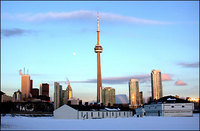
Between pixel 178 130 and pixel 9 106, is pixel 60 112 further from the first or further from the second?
pixel 178 130

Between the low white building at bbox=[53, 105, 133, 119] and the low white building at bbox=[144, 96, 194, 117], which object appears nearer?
the low white building at bbox=[53, 105, 133, 119]

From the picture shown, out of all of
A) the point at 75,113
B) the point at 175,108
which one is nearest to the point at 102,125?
the point at 75,113

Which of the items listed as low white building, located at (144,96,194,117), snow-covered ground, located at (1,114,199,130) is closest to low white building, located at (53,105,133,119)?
low white building, located at (144,96,194,117)

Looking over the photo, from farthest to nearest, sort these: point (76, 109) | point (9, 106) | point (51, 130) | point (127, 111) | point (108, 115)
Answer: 1. point (127, 111)
2. point (108, 115)
3. point (76, 109)
4. point (9, 106)
5. point (51, 130)

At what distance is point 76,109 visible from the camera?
96875 millimetres

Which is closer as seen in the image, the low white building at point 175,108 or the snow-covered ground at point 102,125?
the snow-covered ground at point 102,125

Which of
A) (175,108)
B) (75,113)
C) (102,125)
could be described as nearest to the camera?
(102,125)

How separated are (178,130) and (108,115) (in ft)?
230

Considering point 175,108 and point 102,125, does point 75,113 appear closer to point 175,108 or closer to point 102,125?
point 175,108

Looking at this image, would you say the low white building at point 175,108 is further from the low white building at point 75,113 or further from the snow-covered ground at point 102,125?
the snow-covered ground at point 102,125

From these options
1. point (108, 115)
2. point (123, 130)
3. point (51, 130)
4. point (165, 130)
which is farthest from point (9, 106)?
point (108, 115)

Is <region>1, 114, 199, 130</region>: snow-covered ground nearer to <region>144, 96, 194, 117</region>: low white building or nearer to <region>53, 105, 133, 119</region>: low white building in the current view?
<region>53, 105, 133, 119</region>: low white building

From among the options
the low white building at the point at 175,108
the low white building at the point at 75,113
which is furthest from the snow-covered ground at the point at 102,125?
the low white building at the point at 175,108

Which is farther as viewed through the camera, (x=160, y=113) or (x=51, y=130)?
(x=160, y=113)
